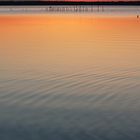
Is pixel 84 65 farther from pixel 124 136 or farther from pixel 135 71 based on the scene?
pixel 124 136

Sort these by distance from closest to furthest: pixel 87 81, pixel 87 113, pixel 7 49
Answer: pixel 87 113
pixel 87 81
pixel 7 49

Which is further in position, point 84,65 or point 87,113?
point 84,65

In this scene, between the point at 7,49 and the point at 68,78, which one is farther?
the point at 7,49

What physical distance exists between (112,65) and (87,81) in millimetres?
2958

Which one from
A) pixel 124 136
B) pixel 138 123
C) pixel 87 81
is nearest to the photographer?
pixel 124 136

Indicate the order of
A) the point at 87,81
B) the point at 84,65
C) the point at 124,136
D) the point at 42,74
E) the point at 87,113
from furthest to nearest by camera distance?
1. the point at 84,65
2. the point at 42,74
3. the point at 87,81
4. the point at 87,113
5. the point at 124,136

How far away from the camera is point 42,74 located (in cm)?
1180

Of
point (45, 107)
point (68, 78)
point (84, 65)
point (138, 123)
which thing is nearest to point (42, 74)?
point (68, 78)

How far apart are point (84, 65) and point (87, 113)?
18.5 feet

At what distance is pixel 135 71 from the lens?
12.3 meters

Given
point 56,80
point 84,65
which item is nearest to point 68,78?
point 56,80

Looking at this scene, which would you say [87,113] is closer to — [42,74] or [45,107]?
[45,107]

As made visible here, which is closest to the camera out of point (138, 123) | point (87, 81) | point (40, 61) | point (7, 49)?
point (138, 123)

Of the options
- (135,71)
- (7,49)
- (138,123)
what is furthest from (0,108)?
(7,49)
